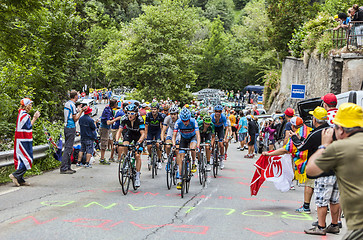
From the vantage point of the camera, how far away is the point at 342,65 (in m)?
22.8

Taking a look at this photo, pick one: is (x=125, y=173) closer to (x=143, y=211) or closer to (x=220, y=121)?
(x=143, y=211)

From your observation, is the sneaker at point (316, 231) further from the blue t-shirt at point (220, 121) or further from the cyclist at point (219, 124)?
the blue t-shirt at point (220, 121)

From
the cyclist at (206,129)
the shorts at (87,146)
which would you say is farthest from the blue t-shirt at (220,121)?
the shorts at (87,146)

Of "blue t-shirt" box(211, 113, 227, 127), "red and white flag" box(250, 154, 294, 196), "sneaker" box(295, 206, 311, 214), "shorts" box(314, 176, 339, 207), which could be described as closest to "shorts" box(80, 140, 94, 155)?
"blue t-shirt" box(211, 113, 227, 127)

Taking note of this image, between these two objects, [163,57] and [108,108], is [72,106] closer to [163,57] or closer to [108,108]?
[108,108]

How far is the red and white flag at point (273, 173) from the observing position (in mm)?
9305

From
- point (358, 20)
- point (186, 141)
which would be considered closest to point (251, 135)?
point (358, 20)

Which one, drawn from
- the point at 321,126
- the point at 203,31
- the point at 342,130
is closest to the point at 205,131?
the point at 321,126

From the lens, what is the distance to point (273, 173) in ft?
31.0

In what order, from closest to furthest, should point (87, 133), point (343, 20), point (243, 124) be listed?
point (87, 133) → point (343, 20) → point (243, 124)

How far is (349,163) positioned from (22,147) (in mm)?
7996

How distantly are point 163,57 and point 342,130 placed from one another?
38.6m

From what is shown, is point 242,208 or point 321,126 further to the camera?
point 242,208

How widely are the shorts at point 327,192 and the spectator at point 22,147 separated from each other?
6438 mm
